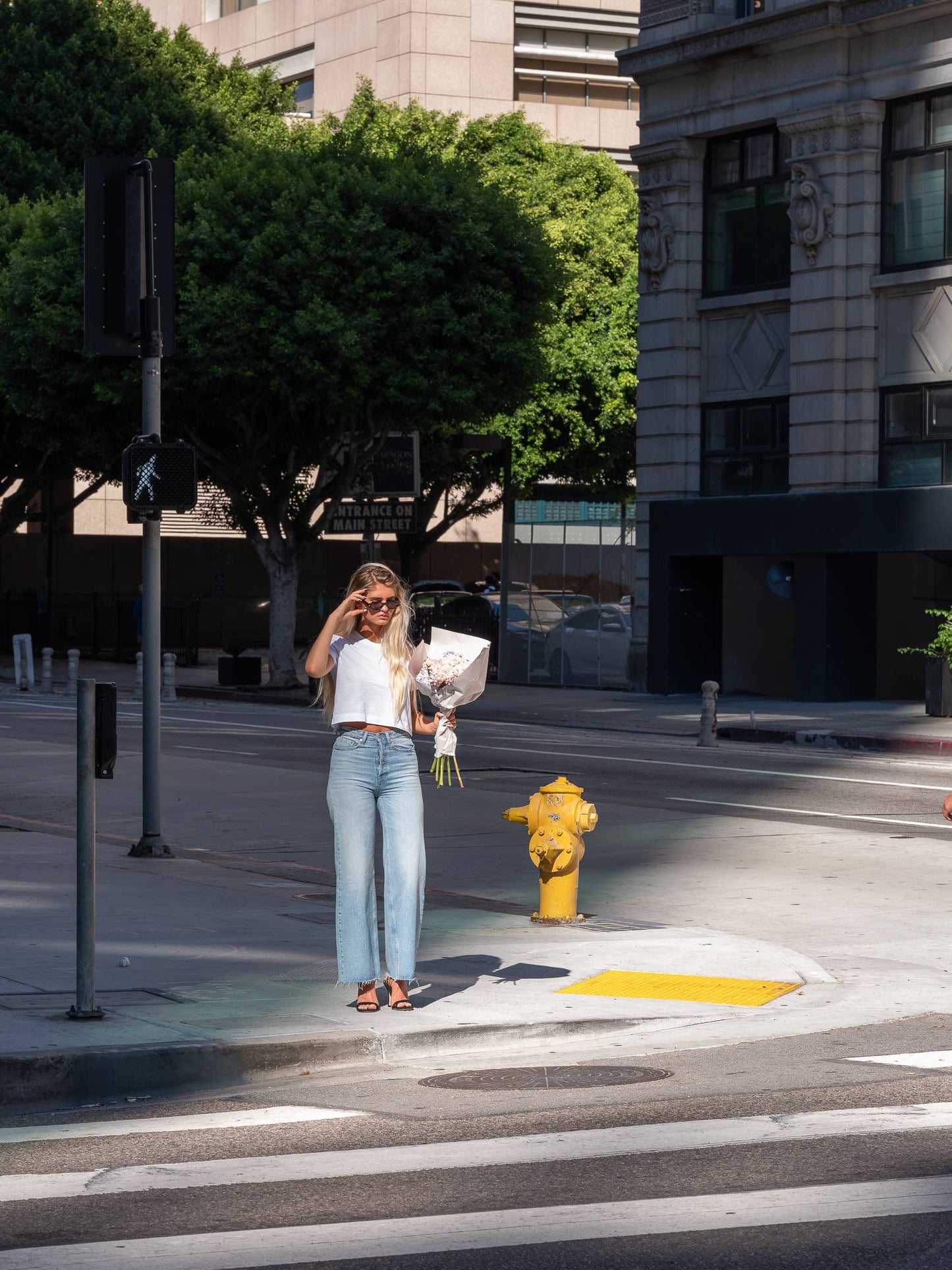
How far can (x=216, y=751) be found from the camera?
2264 cm

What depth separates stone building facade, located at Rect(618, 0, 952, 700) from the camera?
3038 centimetres

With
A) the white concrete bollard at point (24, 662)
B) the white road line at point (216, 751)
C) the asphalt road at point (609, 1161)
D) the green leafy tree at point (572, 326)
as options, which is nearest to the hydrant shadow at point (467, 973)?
the asphalt road at point (609, 1161)

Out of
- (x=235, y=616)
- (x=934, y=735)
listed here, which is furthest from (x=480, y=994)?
(x=235, y=616)

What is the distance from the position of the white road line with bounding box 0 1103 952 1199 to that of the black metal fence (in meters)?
42.0

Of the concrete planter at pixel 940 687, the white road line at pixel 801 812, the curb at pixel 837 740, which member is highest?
the concrete planter at pixel 940 687

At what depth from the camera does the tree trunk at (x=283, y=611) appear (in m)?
35.7

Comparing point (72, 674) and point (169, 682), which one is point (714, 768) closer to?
point (169, 682)

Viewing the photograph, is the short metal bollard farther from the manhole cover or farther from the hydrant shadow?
the manhole cover

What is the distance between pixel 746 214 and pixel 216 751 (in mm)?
15582

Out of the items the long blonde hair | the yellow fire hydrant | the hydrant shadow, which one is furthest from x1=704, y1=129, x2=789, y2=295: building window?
the long blonde hair

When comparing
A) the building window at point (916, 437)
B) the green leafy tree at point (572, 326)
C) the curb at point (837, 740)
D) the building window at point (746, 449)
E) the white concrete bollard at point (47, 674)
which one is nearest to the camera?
the curb at point (837, 740)

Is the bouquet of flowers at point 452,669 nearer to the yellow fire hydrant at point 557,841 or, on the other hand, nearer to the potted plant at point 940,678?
the yellow fire hydrant at point 557,841

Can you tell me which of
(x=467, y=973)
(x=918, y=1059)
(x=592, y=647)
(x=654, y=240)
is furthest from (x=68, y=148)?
(x=918, y=1059)

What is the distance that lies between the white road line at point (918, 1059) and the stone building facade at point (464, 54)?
5623 cm
